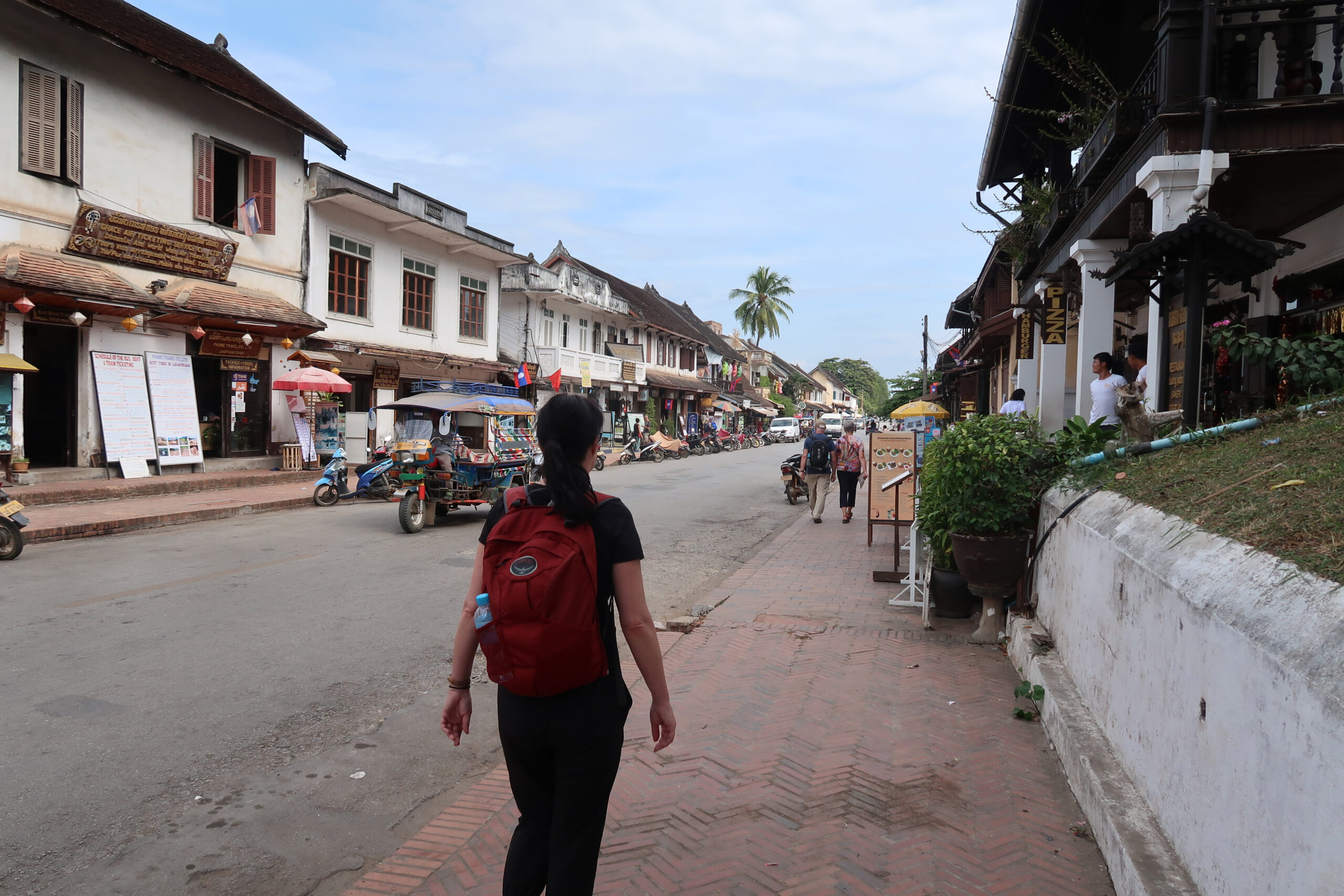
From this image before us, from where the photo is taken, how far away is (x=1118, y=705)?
335cm

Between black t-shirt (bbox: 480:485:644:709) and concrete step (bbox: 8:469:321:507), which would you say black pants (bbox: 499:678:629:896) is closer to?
black t-shirt (bbox: 480:485:644:709)

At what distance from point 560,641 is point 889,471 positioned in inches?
314

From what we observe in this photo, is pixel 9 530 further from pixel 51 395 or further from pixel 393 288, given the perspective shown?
pixel 393 288

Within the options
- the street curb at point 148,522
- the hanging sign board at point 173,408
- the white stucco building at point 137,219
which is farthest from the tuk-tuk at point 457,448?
the white stucco building at point 137,219

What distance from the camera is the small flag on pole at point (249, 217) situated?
1681cm

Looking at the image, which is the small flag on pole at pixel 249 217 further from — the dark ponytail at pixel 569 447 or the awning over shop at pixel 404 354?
the dark ponytail at pixel 569 447

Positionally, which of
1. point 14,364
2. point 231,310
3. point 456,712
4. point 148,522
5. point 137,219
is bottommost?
point 148,522

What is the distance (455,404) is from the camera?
43.4 ft

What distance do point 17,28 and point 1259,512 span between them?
17.2m

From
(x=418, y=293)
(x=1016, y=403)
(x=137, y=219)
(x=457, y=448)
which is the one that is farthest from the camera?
(x=418, y=293)

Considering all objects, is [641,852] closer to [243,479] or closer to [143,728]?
[143,728]

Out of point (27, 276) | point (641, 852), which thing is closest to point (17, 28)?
point (27, 276)

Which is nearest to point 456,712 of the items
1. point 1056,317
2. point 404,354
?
point 1056,317

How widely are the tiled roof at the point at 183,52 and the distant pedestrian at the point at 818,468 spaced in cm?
1330
